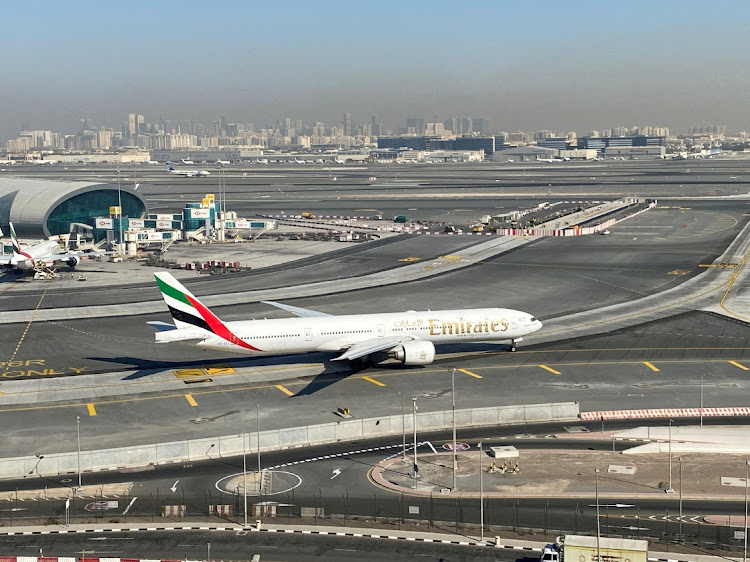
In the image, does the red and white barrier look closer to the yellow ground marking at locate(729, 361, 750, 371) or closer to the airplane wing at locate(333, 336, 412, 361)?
the yellow ground marking at locate(729, 361, 750, 371)

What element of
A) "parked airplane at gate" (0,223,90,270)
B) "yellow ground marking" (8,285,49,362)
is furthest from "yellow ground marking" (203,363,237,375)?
"parked airplane at gate" (0,223,90,270)

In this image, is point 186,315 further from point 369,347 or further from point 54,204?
point 54,204

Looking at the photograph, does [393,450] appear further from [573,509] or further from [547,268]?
[547,268]

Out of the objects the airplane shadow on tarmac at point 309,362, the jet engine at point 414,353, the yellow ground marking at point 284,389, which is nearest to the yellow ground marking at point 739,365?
the airplane shadow on tarmac at point 309,362

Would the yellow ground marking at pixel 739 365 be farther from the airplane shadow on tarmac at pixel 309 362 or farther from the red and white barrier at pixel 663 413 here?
the airplane shadow on tarmac at pixel 309 362

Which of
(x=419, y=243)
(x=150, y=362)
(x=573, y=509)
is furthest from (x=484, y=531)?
(x=419, y=243)
